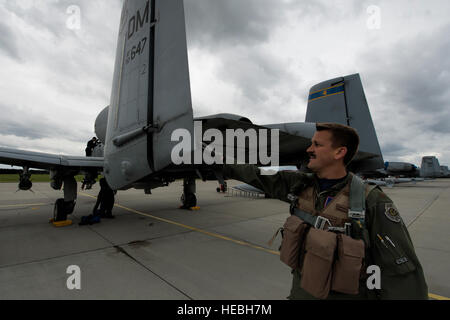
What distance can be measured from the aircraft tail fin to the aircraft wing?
678 cm

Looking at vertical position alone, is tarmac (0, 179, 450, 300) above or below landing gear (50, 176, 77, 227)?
below

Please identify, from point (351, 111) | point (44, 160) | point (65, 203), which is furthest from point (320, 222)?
point (65, 203)

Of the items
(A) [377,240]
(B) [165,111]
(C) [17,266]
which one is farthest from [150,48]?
(A) [377,240]

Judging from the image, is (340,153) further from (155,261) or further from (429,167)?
(429,167)

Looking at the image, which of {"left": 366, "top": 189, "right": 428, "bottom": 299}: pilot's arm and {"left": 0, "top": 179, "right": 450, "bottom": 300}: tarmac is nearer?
{"left": 366, "top": 189, "right": 428, "bottom": 299}: pilot's arm

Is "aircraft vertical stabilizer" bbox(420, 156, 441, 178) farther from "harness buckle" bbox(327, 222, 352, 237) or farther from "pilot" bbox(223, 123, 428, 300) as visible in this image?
"harness buckle" bbox(327, 222, 352, 237)

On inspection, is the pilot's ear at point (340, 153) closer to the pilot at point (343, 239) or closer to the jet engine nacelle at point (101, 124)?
the pilot at point (343, 239)

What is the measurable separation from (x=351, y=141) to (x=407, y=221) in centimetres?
786

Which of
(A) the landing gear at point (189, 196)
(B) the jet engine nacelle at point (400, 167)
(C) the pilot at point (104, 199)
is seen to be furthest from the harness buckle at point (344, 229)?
(B) the jet engine nacelle at point (400, 167)

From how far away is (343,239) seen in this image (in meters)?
1.20

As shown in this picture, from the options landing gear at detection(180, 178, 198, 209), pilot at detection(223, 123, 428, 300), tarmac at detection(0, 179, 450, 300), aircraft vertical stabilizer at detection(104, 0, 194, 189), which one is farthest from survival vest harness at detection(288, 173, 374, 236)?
landing gear at detection(180, 178, 198, 209)

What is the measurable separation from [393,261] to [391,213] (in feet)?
0.85

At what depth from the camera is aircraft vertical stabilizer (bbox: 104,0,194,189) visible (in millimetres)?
3697

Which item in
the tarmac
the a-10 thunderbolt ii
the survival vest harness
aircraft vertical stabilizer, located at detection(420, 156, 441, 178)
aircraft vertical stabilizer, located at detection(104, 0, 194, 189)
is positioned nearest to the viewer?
the survival vest harness
